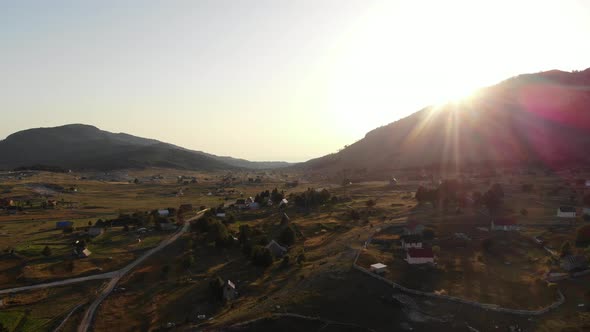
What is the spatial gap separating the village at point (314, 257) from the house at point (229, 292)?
0.13 meters

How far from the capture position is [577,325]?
119ft

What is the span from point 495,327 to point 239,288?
1159 inches

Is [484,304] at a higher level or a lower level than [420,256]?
lower

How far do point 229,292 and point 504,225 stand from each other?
47.3 meters

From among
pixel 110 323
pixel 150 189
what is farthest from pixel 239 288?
pixel 150 189

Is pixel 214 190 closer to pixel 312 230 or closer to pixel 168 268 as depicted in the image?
pixel 312 230

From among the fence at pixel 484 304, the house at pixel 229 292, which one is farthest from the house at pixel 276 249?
the fence at pixel 484 304

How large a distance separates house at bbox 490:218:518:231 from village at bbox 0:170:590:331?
0.71ft

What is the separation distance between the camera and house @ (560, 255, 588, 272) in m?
48.5

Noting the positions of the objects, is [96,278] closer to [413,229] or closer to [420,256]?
[420,256]

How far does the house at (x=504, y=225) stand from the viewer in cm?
6869

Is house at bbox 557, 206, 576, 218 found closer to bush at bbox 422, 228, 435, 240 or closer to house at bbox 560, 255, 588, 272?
bush at bbox 422, 228, 435, 240

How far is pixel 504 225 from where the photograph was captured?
226 ft


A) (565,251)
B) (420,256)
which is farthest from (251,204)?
(565,251)
